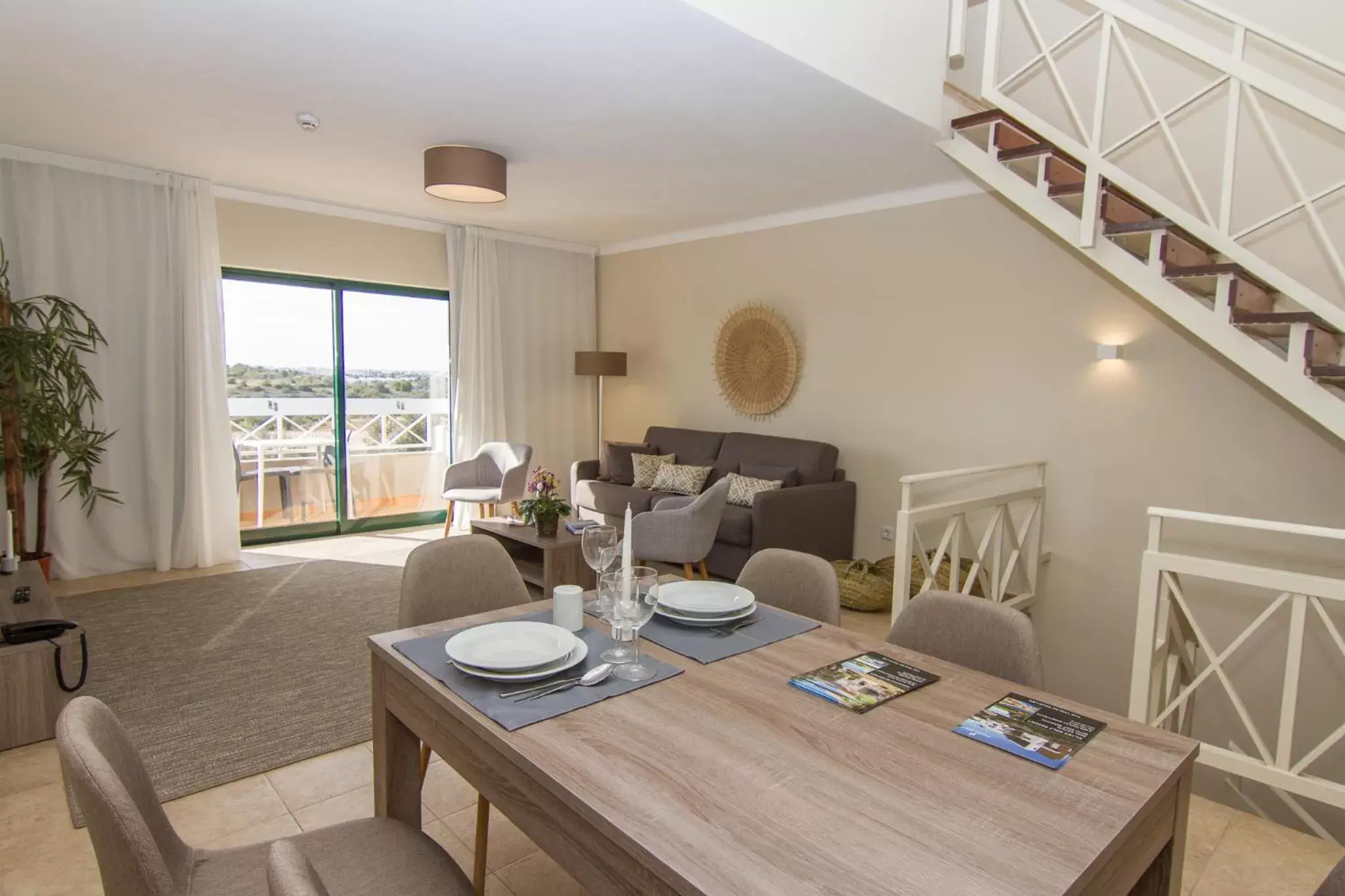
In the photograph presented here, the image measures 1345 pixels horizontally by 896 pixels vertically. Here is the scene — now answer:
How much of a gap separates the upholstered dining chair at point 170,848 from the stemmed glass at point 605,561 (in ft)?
1.61

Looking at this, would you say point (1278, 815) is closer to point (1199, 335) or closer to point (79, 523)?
point (1199, 335)

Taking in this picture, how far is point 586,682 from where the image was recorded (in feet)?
4.63

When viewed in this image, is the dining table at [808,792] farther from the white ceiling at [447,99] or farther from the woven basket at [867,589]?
the woven basket at [867,589]

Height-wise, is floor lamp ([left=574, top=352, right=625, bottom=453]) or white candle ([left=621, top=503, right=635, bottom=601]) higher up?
floor lamp ([left=574, top=352, right=625, bottom=453])

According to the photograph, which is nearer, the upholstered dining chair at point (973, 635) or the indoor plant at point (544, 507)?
the upholstered dining chair at point (973, 635)

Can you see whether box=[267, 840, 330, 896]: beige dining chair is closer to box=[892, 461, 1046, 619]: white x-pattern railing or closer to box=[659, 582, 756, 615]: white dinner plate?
box=[659, 582, 756, 615]: white dinner plate

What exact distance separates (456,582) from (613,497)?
3433 millimetres

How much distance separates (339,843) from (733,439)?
14.9ft

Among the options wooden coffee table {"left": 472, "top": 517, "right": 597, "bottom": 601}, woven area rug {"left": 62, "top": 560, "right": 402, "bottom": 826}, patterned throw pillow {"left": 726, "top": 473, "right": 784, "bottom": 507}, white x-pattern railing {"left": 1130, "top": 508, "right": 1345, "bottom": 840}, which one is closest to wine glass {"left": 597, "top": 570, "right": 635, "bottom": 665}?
woven area rug {"left": 62, "top": 560, "right": 402, "bottom": 826}

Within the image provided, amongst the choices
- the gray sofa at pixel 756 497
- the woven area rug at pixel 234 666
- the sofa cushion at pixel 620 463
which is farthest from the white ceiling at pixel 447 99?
the woven area rug at pixel 234 666

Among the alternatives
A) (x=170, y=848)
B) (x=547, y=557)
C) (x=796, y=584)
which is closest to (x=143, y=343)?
(x=547, y=557)

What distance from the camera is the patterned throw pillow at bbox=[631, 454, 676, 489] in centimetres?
585

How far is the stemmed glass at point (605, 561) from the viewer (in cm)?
155

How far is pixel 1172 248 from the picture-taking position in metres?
3.52
